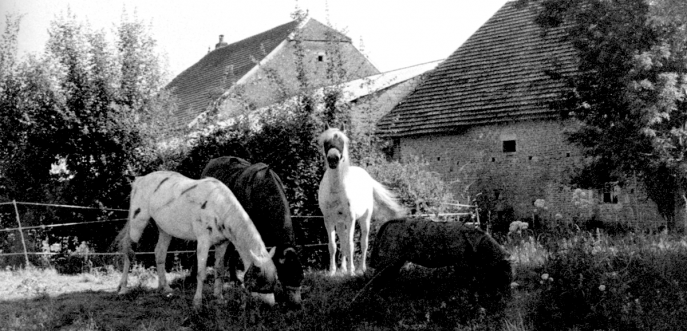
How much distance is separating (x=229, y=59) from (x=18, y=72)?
55.0 feet

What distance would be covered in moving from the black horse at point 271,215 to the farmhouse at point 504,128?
966cm

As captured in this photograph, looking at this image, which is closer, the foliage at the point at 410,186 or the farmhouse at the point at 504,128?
the foliage at the point at 410,186

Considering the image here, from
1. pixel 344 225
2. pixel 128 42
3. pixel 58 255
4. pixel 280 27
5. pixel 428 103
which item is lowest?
pixel 58 255

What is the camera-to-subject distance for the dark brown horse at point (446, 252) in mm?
6988

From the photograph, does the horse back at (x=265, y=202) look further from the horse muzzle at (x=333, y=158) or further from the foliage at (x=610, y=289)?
the foliage at (x=610, y=289)

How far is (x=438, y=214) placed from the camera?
12.2m

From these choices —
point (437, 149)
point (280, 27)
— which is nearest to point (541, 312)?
point (437, 149)

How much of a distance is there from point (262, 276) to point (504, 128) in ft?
44.9

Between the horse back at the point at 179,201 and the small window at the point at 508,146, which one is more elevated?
the small window at the point at 508,146

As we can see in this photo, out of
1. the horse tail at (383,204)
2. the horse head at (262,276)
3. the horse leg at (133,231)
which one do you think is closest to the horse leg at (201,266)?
the horse head at (262,276)

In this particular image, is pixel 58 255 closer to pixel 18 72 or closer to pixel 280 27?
pixel 18 72

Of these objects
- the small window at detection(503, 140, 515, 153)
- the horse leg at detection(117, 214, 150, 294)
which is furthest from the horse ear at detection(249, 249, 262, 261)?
the small window at detection(503, 140, 515, 153)

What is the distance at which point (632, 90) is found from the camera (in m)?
11.9

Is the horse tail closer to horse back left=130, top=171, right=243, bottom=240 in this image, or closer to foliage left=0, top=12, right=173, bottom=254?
horse back left=130, top=171, right=243, bottom=240
